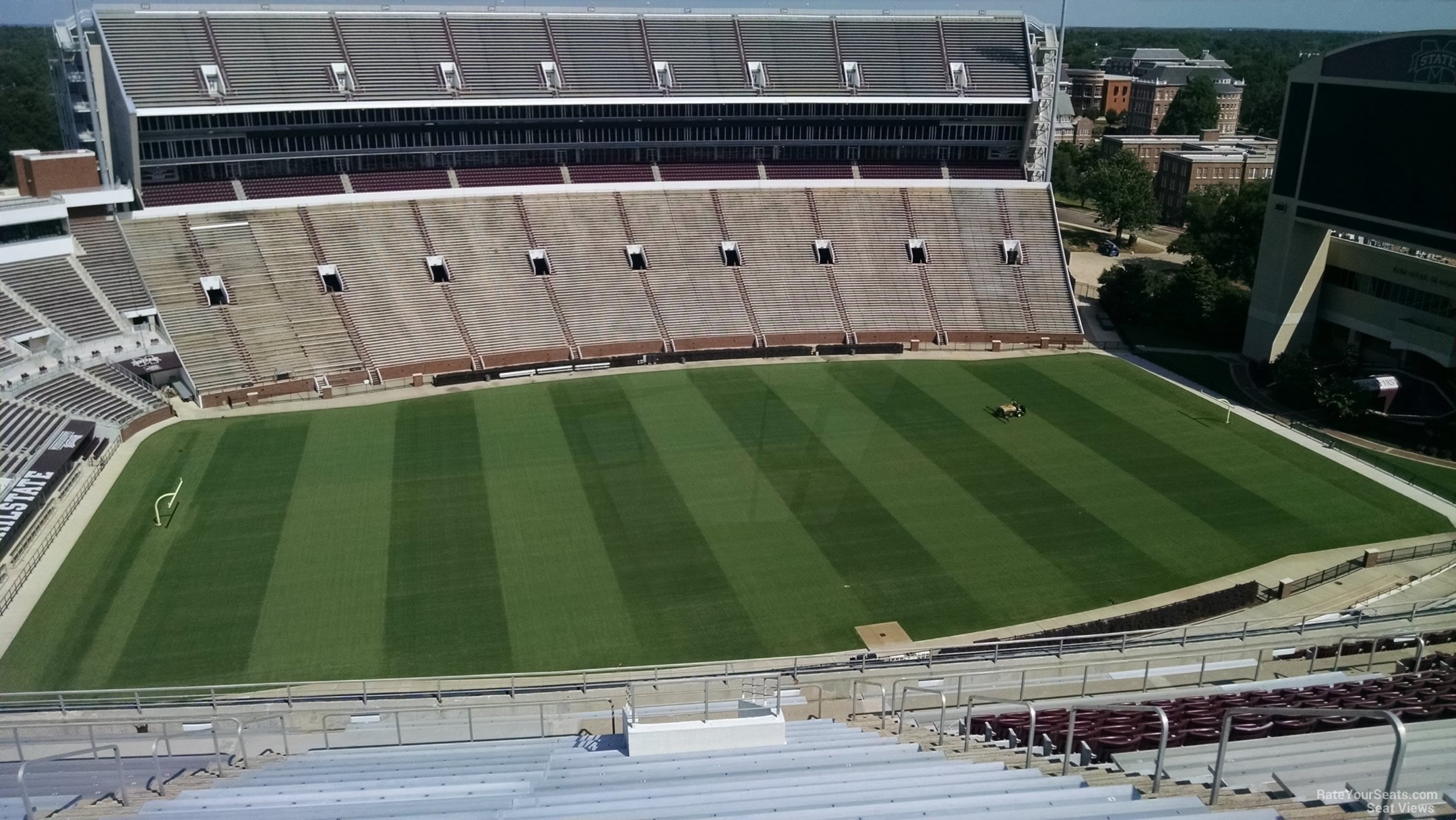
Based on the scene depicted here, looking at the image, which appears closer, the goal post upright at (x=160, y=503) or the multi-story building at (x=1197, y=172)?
the goal post upright at (x=160, y=503)

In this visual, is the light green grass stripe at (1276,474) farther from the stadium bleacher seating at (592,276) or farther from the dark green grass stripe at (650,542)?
the dark green grass stripe at (650,542)

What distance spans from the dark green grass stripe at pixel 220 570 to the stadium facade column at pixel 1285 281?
33.8 meters

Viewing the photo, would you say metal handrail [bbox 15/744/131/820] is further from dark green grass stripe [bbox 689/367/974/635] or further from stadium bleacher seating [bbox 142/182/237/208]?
stadium bleacher seating [bbox 142/182/237/208]

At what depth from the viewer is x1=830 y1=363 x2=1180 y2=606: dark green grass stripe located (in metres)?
26.2

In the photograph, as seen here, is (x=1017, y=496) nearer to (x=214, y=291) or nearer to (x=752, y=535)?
(x=752, y=535)

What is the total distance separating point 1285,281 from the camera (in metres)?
40.0

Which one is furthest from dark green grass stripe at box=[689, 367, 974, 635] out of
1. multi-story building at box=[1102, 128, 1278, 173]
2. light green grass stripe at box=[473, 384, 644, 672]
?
multi-story building at box=[1102, 128, 1278, 173]

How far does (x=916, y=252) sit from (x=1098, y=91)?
9809 cm

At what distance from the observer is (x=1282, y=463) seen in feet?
109

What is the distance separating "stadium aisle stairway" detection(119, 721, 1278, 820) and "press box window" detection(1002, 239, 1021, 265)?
3558 cm

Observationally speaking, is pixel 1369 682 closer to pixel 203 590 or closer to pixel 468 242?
pixel 203 590

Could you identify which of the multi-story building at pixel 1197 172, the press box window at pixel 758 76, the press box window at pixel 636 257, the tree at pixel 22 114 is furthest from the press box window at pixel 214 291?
the multi-story building at pixel 1197 172

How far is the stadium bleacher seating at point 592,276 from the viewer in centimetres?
3916

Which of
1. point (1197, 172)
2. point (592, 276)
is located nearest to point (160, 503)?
point (592, 276)
